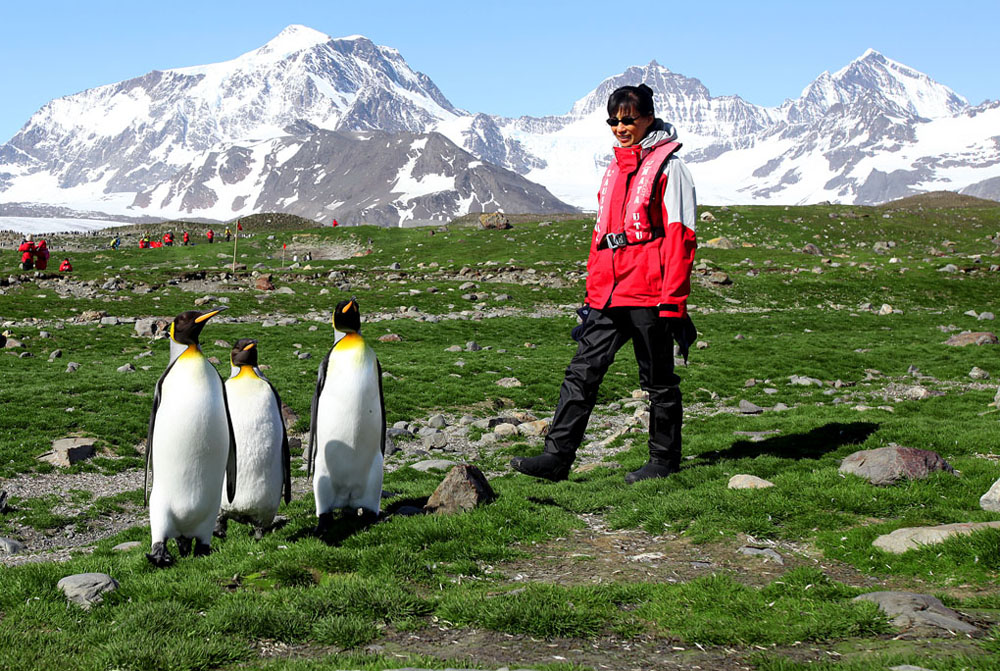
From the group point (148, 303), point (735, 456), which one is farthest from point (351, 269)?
point (735, 456)

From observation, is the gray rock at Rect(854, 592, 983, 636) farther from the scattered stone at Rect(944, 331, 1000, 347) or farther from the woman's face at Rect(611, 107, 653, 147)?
the scattered stone at Rect(944, 331, 1000, 347)

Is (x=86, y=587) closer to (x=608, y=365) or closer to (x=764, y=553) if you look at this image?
(x=608, y=365)

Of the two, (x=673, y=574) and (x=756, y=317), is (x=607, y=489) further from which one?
(x=756, y=317)

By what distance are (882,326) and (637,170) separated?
2344 cm

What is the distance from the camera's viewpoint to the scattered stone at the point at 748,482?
802 cm

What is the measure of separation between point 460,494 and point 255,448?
7.13 ft

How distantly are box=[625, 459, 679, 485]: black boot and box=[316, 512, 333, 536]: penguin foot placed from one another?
3.35m

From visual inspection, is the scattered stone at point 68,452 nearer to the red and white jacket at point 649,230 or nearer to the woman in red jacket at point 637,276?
the woman in red jacket at point 637,276

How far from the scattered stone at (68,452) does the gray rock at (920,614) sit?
1077 cm

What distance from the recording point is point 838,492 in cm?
761

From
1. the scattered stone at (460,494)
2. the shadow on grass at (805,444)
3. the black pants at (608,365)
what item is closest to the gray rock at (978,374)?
the shadow on grass at (805,444)

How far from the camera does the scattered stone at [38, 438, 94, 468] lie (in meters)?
11.3

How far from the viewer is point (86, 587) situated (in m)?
5.79

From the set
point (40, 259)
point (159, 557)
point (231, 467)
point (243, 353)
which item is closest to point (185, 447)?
point (231, 467)
